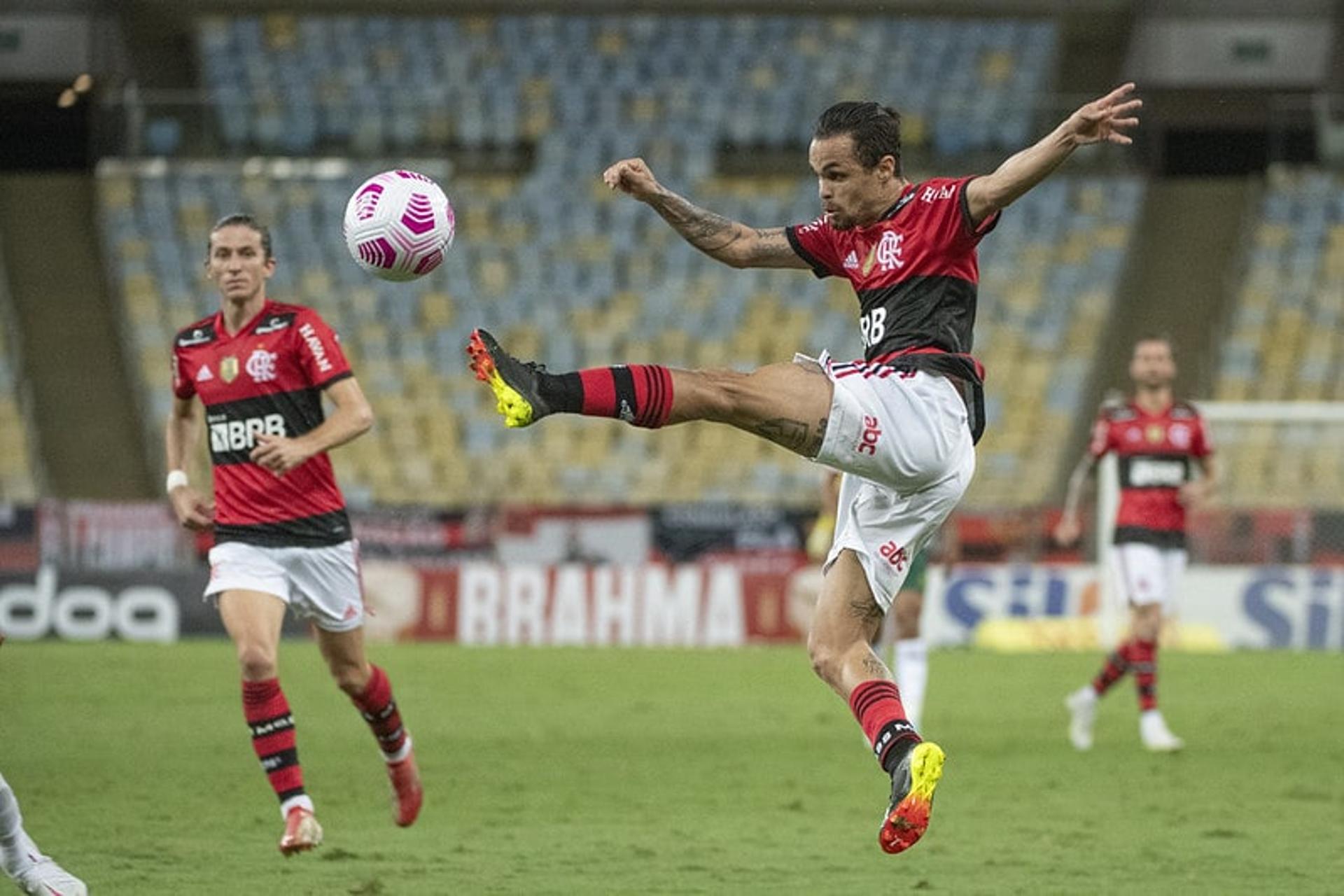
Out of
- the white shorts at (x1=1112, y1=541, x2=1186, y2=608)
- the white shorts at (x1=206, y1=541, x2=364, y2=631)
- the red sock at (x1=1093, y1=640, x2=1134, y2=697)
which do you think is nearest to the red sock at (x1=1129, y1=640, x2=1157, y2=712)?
the red sock at (x1=1093, y1=640, x2=1134, y2=697)

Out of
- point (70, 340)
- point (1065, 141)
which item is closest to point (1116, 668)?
point (1065, 141)

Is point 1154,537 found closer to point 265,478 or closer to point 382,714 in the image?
point 382,714

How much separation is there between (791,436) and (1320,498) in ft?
55.5

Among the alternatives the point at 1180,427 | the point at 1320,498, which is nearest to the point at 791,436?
the point at 1180,427

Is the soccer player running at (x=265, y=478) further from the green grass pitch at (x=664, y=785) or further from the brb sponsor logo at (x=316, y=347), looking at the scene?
the green grass pitch at (x=664, y=785)

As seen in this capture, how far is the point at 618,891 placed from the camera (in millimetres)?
7742

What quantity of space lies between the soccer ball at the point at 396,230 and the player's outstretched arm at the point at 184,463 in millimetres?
1530

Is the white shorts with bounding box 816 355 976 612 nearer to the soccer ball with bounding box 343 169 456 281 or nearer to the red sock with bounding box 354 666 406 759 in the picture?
the soccer ball with bounding box 343 169 456 281

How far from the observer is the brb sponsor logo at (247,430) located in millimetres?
8672

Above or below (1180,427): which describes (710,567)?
below

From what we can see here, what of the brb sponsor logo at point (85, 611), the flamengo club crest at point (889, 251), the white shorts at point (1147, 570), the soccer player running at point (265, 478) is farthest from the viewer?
the brb sponsor logo at point (85, 611)

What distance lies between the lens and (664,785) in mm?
11250

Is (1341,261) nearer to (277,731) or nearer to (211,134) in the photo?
(211,134)

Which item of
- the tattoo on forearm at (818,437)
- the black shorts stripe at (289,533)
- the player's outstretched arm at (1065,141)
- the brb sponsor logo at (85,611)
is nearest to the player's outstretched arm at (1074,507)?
the black shorts stripe at (289,533)
